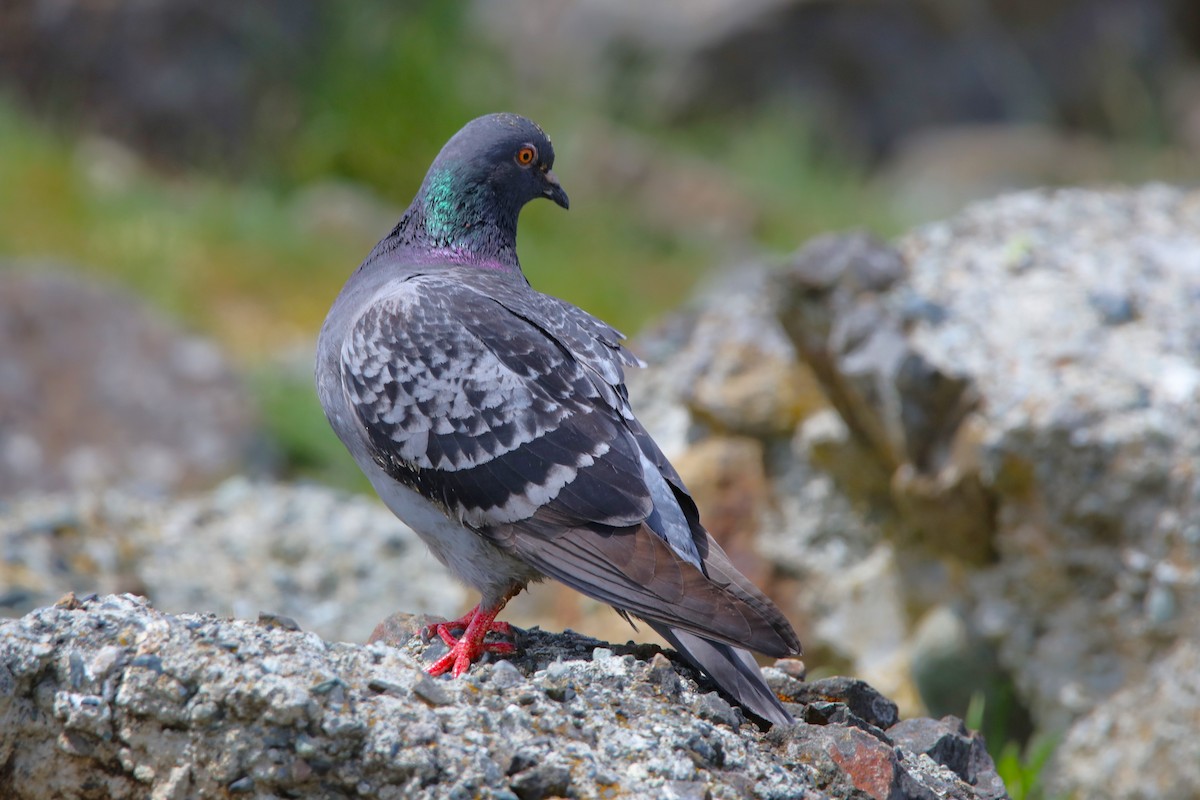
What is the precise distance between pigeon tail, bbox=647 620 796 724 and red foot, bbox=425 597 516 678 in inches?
17.9

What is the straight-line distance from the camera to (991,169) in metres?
13.9

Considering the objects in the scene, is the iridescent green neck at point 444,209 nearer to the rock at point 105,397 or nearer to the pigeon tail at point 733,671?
the pigeon tail at point 733,671

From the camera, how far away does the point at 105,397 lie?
8.04 m

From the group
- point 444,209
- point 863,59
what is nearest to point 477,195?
point 444,209

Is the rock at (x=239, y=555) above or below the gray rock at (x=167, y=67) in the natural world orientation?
below

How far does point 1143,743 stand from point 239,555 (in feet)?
13.9

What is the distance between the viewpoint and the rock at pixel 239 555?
6098 millimetres

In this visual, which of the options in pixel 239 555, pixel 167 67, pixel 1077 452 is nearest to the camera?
Result: pixel 1077 452

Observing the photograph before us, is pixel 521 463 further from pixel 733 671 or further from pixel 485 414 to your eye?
pixel 733 671

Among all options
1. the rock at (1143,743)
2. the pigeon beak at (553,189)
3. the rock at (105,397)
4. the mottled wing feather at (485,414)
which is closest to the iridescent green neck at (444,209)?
the pigeon beak at (553,189)

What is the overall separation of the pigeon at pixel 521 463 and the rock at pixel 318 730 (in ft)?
0.85

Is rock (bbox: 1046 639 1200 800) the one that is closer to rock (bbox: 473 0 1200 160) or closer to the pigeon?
the pigeon

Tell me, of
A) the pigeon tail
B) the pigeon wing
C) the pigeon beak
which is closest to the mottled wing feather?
the pigeon wing

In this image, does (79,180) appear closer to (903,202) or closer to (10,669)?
(903,202)
